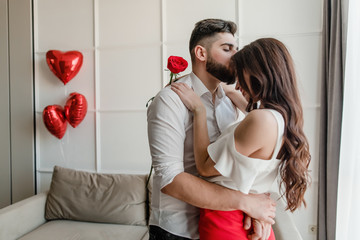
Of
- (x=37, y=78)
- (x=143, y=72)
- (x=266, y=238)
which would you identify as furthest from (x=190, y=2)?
(x=266, y=238)

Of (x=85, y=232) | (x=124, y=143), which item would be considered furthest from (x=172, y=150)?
(x=124, y=143)

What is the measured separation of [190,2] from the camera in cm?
217

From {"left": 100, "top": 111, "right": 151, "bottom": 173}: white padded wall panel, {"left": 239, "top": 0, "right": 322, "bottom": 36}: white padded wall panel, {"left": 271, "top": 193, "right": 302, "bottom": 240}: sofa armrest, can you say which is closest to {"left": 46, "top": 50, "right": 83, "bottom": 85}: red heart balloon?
{"left": 100, "top": 111, "right": 151, "bottom": 173}: white padded wall panel

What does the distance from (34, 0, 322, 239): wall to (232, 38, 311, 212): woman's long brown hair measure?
1365 mm

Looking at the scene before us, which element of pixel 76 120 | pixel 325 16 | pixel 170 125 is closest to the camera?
pixel 170 125

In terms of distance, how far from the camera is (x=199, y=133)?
86 cm

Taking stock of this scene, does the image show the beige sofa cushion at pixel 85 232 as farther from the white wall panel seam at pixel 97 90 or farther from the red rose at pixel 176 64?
the red rose at pixel 176 64

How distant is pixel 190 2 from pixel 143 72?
0.74 m

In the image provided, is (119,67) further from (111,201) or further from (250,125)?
(250,125)

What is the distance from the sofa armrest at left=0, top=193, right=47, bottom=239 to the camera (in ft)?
5.78

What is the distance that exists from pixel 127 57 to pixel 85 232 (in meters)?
1.50

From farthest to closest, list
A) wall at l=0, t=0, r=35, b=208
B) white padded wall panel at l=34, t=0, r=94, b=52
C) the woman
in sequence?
1. wall at l=0, t=0, r=35, b=208
2. white padded wall panel at l=34, t=0, r=94, b=52
3. the woman

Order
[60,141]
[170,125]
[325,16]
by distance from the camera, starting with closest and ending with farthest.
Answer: [170,125] → [325,16] → [60,141]

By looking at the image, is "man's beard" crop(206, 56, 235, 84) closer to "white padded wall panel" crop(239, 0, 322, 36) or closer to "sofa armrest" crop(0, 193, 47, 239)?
"white padded wall panel" crop(239, 0, 322, 36)
